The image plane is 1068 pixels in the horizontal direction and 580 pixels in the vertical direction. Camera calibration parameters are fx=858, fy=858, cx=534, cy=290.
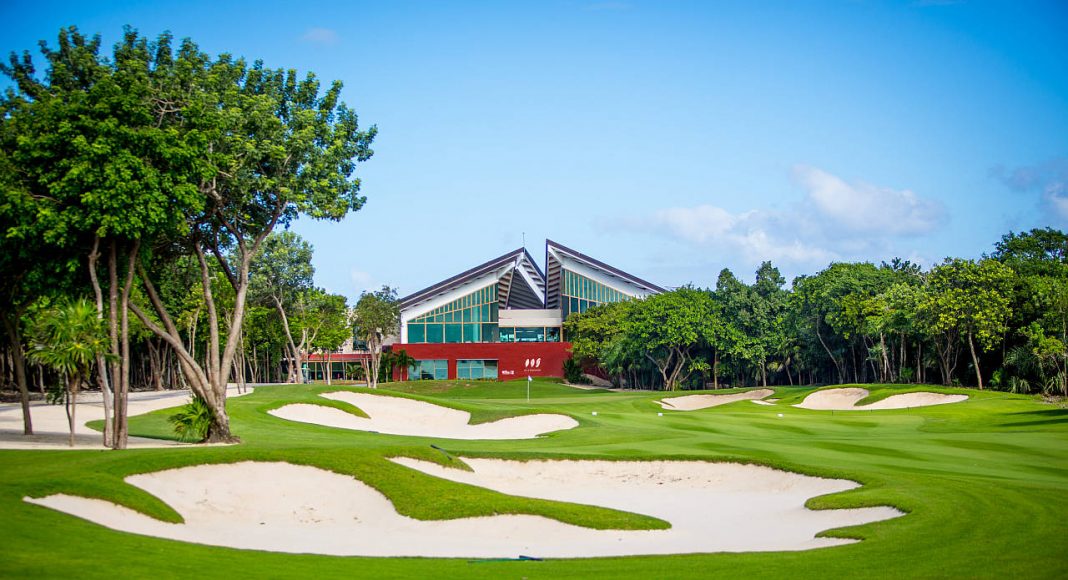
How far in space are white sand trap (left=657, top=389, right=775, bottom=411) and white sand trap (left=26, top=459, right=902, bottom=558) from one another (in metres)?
38.2

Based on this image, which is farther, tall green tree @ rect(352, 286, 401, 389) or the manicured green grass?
tall green tree @ rect(352, 286, 401, 389)

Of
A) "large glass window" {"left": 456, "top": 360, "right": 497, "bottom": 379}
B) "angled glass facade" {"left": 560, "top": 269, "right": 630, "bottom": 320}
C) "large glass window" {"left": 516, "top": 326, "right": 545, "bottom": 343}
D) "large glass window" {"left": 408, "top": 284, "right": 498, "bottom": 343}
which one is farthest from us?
"large glass window" {"left": 516, "top": 326, "right": 545, "bottom": 343}

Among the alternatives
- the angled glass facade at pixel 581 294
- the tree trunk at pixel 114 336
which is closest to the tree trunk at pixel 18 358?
the tree trunk at pixel 114 336

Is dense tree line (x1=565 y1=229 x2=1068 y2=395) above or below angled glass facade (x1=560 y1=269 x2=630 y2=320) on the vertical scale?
below

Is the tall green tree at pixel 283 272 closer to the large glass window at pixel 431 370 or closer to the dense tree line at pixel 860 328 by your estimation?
the large glass window at pixel 431 370

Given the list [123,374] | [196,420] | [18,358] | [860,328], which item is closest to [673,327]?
[860,328]

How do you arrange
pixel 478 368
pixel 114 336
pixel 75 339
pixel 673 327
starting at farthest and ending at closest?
pixel 478 368 → pixel 673 327 → pixel 114 336 → pixel 75 339

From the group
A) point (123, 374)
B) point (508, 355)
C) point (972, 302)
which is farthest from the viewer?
point (508, 355)

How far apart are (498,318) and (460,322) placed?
16.0 ft

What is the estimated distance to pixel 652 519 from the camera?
757 inches

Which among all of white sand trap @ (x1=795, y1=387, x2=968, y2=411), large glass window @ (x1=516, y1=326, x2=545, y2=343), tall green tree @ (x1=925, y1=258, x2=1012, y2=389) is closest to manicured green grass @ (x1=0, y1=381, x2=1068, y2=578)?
white sand trap @ (x1=795, y1=387, x2=968, y2=411)

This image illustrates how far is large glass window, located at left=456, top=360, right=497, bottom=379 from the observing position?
101 m

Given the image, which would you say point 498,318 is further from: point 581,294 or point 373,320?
point 373,320

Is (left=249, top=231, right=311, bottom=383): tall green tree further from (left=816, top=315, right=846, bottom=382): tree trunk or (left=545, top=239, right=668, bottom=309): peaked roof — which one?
(left=816, top=315, right=846, bottom=382): tree trunk
